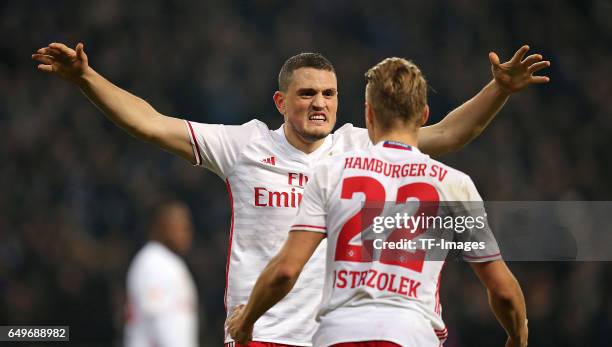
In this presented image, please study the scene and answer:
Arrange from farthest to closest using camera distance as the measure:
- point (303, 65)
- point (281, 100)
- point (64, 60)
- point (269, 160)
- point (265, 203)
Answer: point (281, 100) → point (303, 65) → point (269, 160) → point (265, 203) → point (64, 60)

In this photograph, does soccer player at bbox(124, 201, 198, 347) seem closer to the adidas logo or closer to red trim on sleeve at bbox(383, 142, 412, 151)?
the adidas logo

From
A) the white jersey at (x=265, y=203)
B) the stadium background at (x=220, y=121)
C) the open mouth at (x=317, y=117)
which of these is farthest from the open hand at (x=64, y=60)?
the stadium background at (x=220, y=121)

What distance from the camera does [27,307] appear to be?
11094 mm

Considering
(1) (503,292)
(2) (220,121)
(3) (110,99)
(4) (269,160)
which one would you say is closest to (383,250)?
(1) (503,292)

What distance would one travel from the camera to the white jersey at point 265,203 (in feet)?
17.3

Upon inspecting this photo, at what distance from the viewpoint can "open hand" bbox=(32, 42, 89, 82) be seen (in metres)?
5.20

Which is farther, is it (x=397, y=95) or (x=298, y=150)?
(x=298, y=150)

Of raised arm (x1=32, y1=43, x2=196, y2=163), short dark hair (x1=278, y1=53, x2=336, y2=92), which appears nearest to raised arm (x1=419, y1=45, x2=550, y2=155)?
short dark hair (x1=278, y1=53, x2=336, y2=92)

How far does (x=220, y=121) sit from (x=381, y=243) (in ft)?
30.9

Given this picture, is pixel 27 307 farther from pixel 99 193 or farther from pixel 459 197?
pixel 459 197

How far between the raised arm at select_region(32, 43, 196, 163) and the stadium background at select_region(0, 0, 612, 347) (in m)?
4.55

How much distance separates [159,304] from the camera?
19.6 ft

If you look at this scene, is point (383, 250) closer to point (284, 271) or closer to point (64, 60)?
point (284, 271)

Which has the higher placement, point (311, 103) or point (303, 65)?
point (303, 65)
